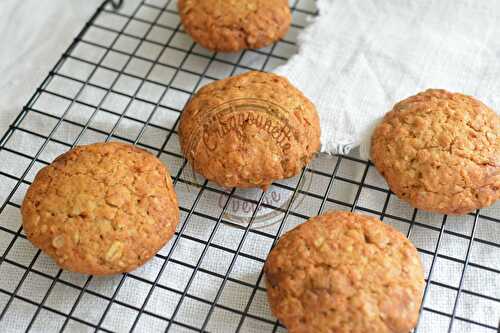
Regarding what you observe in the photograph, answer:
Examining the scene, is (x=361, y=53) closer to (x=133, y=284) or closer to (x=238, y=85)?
(x=238, y=85)

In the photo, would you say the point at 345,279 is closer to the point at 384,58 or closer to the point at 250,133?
the point at 250,133

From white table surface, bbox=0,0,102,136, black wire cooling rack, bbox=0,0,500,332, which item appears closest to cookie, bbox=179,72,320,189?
black wire cooling rack, bbox=0,0,500,332

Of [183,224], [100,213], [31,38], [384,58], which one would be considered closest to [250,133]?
[183,224]

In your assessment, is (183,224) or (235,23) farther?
(235,23)

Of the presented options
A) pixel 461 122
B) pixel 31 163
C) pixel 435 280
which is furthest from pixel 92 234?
pixel 461 122

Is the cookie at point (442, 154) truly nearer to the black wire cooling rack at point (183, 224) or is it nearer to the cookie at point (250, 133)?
the black wire cooling rack at point (183, 224)

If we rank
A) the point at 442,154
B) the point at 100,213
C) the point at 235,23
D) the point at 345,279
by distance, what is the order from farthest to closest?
the point at 235,23
the point at 442,154
the point at 100,213
the point at 345,279

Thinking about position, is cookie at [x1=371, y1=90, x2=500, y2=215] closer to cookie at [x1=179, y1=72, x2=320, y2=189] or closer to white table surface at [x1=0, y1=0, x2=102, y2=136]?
cookie at [x1=179, y1=72, x2=320, y2=189]
